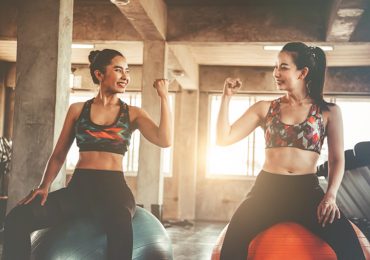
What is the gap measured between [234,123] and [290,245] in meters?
0.83

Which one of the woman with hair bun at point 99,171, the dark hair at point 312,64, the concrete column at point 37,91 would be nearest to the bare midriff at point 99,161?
the woman with hair bun at point 99,171

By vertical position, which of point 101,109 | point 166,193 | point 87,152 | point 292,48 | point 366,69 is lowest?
point 166,193

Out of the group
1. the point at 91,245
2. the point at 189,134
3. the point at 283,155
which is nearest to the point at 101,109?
the point at 91,245

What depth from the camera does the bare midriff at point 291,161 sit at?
3016 millimetres

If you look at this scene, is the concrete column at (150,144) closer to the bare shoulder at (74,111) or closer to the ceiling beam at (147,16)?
the ceiling beam at (147,16)

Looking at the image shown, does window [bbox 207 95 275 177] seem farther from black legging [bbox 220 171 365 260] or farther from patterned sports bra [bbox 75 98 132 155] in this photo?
black legging [bbox 220 171 365 260]

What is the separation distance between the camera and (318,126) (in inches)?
122

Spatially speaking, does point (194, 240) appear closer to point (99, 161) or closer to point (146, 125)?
point (146, 125)

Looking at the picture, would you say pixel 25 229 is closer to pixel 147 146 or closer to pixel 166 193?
pixel 147 146

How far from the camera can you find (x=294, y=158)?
3.02 meters

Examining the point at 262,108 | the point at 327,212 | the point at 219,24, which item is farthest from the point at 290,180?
the point at 219,24

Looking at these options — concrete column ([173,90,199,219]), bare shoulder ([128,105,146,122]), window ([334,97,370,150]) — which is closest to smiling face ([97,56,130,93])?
bare shoulder ([128,105,146,122])

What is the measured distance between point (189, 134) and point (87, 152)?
10281 millimetres

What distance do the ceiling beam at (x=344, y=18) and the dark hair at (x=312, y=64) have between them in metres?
3.83
